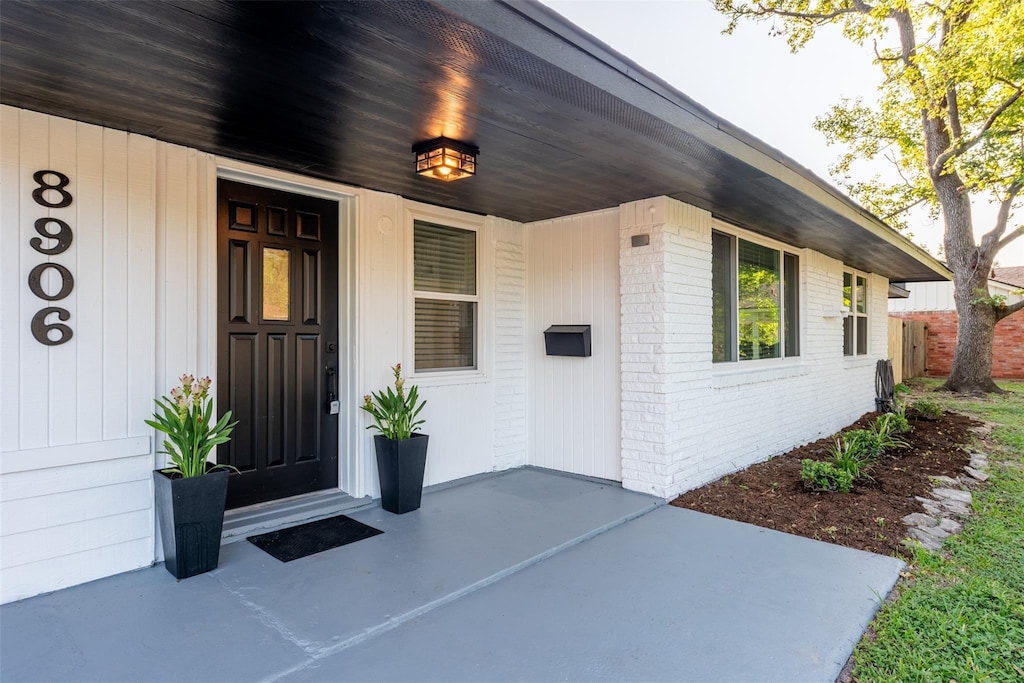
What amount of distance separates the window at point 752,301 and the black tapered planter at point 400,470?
2.80 m

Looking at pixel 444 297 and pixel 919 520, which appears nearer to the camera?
pixel 919 520

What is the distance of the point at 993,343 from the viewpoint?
1374 centimetres

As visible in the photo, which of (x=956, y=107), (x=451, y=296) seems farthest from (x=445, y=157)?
(x=956, y=107)

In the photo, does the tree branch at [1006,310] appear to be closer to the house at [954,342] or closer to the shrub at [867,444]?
the house at [954,342]

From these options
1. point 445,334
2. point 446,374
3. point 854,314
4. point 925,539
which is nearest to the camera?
point 925,539

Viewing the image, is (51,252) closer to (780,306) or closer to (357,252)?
(357,252)

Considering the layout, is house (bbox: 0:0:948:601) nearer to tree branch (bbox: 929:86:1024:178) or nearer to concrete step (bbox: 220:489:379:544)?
concrete step (bbox: 220:489:379:544)

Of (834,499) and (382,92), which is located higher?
(382,92)

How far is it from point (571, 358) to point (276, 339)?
2465 mm

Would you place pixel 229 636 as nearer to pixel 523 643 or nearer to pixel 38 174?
pixel 523 643

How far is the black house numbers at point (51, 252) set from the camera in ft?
8.72

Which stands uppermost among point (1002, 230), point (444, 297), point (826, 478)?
point (1002, 230)

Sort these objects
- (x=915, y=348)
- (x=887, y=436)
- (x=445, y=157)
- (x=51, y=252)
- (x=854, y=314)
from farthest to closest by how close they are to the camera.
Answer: (x=915, y=348) → (x=854, y=314) → (x=887, y=436) → (x=445, y=157) → (x=51, y=252)

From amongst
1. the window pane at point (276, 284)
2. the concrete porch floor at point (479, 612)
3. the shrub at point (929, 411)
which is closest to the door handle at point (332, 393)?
the window pane at point (276, 284)
